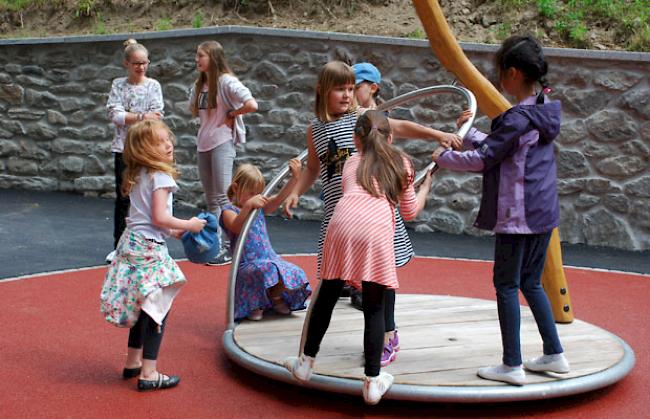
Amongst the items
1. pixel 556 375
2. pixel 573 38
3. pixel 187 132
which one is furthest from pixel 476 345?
pixel 187 132

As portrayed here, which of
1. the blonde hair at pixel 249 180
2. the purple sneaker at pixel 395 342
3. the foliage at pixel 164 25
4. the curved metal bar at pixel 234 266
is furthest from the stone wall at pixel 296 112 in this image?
the purple sneaker at pixel 395 342

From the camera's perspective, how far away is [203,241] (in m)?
4.05

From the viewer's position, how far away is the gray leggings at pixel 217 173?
700 cm

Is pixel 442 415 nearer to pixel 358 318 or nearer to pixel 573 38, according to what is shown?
pixel 358 318

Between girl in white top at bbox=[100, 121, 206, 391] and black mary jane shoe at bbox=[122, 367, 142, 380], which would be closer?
girl in white top at bbox=[100, 121, 206, 391]

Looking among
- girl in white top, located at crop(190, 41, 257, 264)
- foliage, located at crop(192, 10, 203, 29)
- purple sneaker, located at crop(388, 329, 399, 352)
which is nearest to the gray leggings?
girl in white top, located at crop(190, 41, 257, 264)

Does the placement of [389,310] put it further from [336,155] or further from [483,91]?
[483,91]

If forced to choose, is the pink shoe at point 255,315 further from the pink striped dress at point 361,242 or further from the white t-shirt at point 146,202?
the pink striped dress at point 361,242

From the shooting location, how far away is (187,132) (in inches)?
378

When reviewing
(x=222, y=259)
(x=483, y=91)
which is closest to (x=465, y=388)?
(x=483, y=91)

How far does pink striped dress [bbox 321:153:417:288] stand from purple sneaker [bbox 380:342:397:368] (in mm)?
478

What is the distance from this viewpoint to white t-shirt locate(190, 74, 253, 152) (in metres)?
6.86

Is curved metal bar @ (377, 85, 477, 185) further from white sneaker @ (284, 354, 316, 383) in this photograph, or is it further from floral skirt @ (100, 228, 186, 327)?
floral skirt @ (100, 228, 186, 327)

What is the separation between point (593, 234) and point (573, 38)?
6.57 ft
